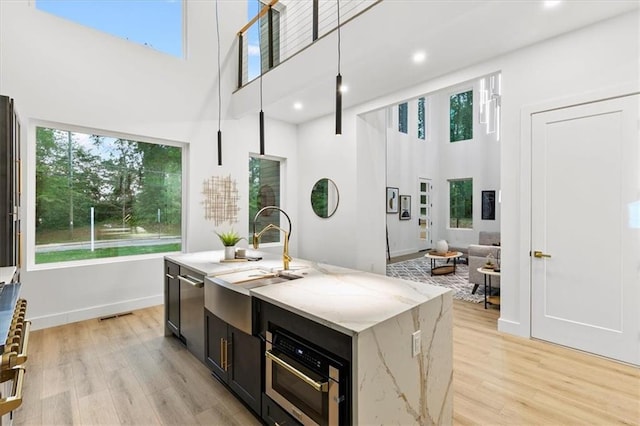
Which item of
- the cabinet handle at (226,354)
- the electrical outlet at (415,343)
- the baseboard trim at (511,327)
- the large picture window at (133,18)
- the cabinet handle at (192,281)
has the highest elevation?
the large picture window at (133,18)

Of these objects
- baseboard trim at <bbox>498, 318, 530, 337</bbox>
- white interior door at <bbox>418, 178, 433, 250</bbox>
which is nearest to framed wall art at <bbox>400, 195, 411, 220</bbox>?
white interior door at <bbox>418, 178, 433, 250</bbox>

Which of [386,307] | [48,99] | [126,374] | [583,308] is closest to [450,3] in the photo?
[386,307]

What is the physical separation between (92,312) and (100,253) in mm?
753

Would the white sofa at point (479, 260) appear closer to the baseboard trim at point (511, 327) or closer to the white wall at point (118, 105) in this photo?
the baseboard trim at point (511, 327)

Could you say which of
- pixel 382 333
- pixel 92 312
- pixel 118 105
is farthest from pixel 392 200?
pixel 382 333

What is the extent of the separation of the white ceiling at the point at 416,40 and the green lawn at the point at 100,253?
2734 mm

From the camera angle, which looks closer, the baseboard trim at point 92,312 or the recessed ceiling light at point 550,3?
the recessed ceiling light at point 550,3

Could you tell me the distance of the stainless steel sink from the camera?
2021 millimetres

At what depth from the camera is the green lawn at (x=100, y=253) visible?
3.80 metres

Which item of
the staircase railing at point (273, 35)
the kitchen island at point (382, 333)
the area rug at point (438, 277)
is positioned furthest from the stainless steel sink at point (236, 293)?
the staircase railing at point (273, 35)

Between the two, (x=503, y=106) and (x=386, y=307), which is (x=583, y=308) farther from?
(x=386, y=307)

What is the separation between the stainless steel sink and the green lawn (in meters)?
2.57

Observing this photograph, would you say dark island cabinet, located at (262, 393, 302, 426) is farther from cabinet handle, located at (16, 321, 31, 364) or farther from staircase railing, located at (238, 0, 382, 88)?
staircase railing, located at (238, 0, 382, 88)

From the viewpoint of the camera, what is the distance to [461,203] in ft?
32.8
